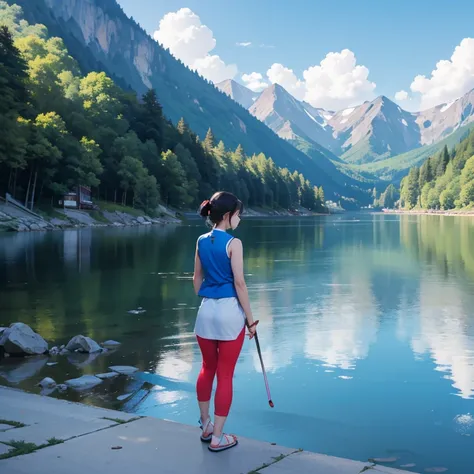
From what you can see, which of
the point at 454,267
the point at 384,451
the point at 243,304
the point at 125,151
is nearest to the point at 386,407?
the point at 384,451

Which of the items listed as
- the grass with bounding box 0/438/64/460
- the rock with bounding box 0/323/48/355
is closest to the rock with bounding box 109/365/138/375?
the rock with bounding box 0/323/48/355

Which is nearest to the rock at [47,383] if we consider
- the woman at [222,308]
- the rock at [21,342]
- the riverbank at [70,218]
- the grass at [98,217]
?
the rock at [21,342]

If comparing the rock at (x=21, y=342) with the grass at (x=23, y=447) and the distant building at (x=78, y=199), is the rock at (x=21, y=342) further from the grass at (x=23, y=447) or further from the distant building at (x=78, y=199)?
the distant building at (x=78, y=199)

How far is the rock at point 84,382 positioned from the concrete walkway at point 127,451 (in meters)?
3.27

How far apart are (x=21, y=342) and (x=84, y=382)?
3.23 metres

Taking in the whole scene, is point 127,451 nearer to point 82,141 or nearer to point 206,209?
point 206,209

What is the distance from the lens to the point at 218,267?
7672 millimetres

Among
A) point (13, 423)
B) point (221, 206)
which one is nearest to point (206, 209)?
point (221, 206)

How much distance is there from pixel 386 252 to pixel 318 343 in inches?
1344

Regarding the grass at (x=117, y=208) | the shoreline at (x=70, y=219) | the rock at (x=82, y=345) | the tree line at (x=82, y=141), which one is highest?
the tree line at (x=82, y=141)

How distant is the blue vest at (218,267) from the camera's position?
25.0 ft

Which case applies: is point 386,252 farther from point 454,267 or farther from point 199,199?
point 199,199

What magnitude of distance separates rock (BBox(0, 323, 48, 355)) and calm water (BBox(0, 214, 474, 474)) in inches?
22.2

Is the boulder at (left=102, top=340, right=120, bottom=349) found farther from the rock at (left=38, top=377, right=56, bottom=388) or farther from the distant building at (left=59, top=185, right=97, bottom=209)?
the distant building at (left=59, top=185, right=97, bottom=209)
